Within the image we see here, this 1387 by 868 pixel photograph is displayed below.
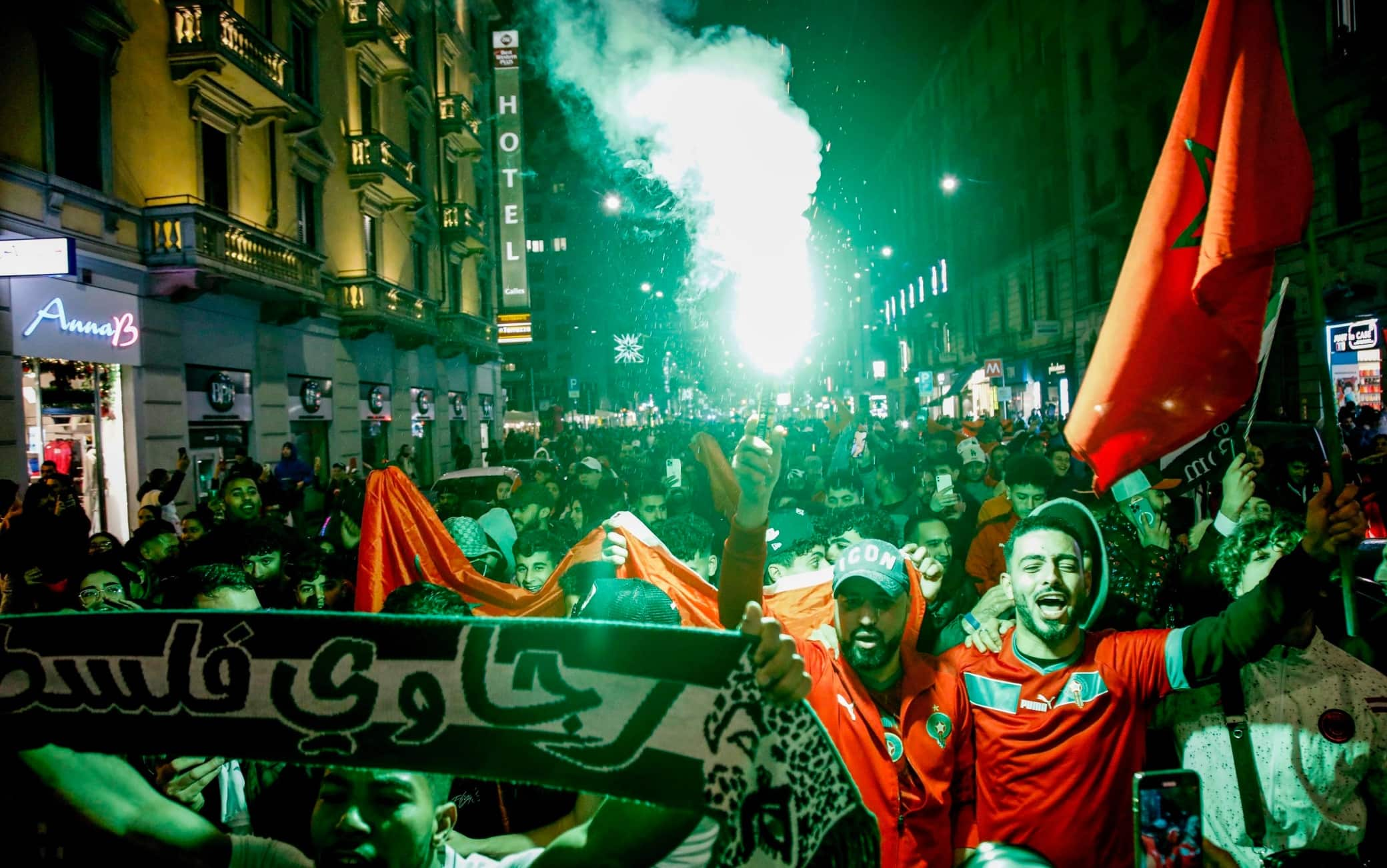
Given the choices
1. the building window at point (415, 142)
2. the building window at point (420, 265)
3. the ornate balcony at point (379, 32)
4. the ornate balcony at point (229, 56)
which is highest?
the ornate balcony at point (379, 32)

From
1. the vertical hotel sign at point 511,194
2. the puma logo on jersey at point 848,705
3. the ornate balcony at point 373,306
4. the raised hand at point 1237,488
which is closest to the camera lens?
the puma logo on jersey at point 848,705

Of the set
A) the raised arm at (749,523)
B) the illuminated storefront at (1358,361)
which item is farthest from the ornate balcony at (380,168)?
the raised arm at (749,523)

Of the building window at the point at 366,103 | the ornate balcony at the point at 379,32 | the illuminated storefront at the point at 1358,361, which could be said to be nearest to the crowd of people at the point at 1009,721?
the illuminated storefront at the point at 1358,361

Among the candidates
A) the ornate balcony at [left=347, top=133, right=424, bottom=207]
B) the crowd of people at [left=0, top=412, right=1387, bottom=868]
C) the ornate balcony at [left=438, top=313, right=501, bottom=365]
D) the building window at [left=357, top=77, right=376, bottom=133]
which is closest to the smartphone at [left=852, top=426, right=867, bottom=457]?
the crowd of people at [left=0, top=412, right=1387, bottom=868]

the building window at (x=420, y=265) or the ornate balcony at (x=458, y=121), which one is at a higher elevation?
the ornate balcony at (x=458, y=121)

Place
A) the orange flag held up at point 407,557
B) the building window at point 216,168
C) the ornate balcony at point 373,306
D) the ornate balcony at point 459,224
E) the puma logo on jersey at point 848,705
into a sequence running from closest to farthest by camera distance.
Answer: the puma logo on jersey at point 848,705
the orange flag held up at point 407,557
the building window at point 216,168
the ornate balcony at point 373,306
the ornate balcony at point 459,224

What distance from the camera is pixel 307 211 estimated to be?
72.3 feet

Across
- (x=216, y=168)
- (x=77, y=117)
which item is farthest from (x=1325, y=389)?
(x=216, y=168)

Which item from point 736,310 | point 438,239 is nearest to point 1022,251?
point 438,239

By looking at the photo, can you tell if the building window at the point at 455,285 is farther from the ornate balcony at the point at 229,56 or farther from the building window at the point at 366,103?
the ornate balcony at the point at 229,56

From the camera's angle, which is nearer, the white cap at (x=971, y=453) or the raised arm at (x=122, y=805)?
the raised arm at (x=122, y=805)

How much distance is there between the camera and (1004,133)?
3922 centimetres

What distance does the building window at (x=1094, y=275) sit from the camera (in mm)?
30836

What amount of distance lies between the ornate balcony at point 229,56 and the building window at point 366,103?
20.0ft
